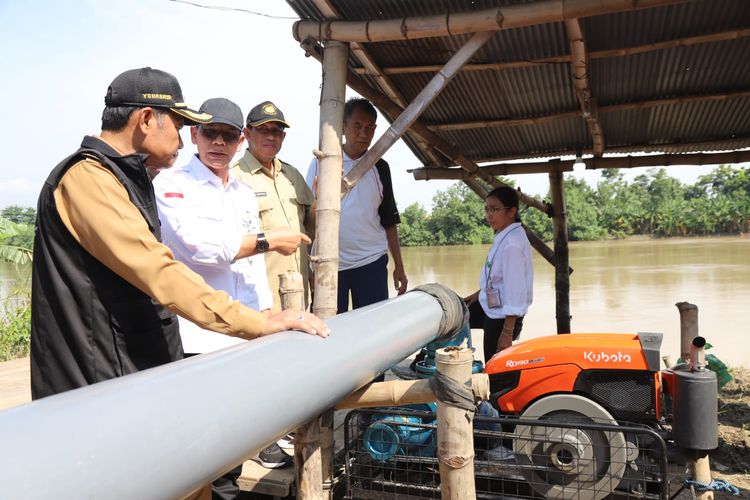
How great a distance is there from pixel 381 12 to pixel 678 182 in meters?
44.0

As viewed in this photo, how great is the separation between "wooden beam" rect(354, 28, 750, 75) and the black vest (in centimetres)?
318

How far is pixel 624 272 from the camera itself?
21.0 metres

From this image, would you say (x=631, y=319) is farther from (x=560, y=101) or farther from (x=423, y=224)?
(x=423, y=224)

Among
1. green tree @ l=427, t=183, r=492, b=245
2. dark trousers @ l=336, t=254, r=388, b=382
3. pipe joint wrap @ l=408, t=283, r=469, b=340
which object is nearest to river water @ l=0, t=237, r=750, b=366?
dark trousers @ l=336, t=254, r=388, b=382

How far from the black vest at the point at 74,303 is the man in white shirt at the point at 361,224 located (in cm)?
206

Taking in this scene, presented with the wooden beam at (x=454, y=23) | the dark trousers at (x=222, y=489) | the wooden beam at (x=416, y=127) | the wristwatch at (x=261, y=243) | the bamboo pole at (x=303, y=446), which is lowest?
the dark trousers at (x=222, y=489)

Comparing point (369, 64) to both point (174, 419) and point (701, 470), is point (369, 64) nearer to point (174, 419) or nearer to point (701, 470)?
point (701, 470)

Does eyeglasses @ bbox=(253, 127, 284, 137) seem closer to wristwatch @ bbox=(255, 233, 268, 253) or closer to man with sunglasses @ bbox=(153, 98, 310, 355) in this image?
man with sunglasses @ bbox=(153, 98, 310, 355)

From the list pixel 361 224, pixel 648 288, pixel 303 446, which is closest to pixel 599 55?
pixel 361 224

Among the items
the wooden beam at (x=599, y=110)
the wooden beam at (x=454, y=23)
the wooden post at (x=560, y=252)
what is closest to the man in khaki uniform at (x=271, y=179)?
the wooden beam at (x=454, y=23)

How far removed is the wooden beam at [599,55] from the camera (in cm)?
378

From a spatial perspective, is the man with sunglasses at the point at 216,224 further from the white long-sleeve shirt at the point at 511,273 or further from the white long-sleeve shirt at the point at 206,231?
the white long-sleeve shirt at the point at 511,273

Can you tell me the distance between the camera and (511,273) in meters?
3.49

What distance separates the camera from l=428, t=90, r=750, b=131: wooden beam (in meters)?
4.82
